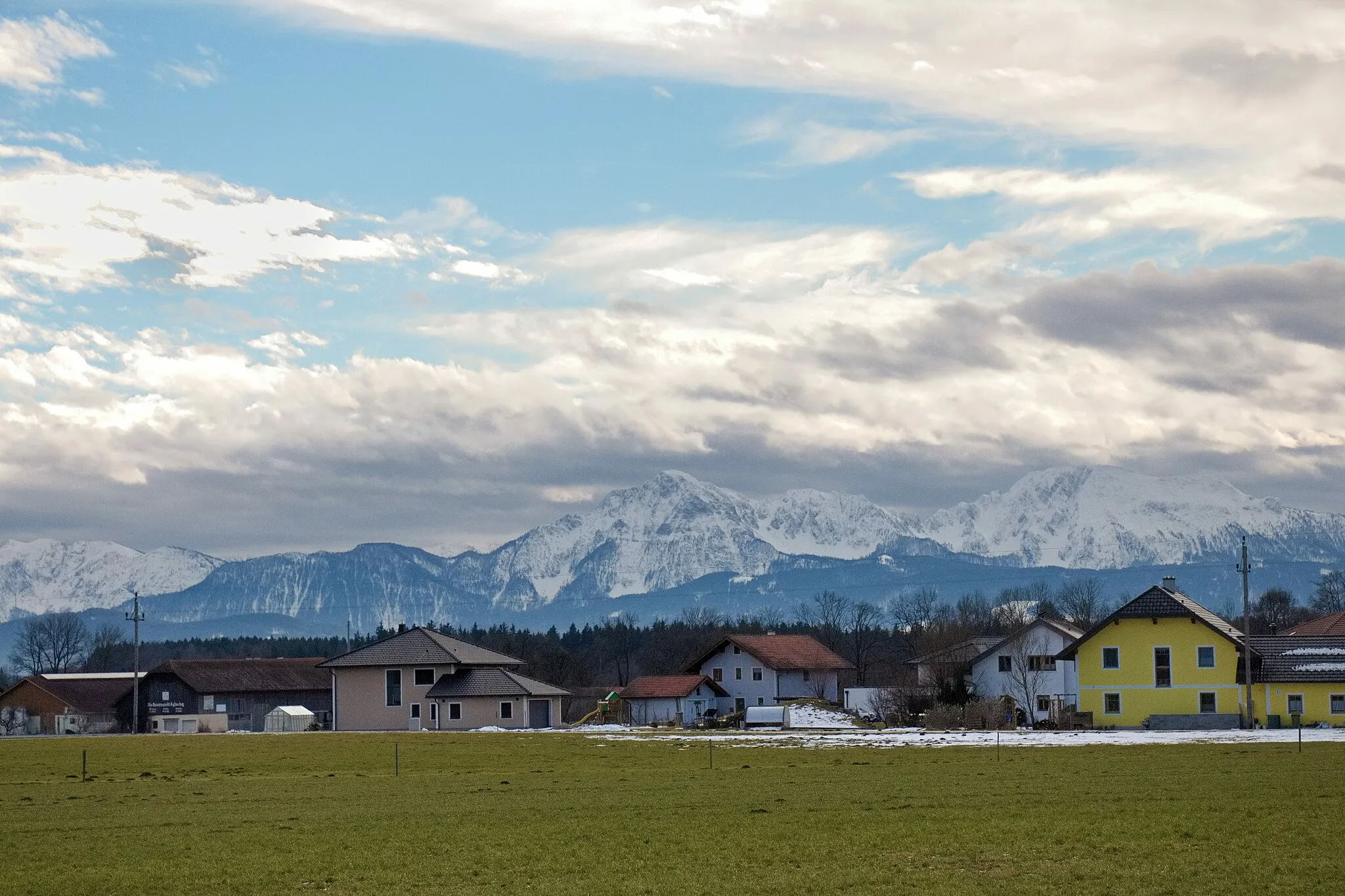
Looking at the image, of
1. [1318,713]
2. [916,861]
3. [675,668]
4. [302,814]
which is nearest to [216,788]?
[302,814]

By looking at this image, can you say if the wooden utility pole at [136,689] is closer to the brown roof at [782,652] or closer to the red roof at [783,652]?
the brown roof at [782,652]

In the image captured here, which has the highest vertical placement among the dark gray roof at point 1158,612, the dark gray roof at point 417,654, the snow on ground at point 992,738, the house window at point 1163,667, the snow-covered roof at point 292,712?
the dark gray roof at point 1158,612

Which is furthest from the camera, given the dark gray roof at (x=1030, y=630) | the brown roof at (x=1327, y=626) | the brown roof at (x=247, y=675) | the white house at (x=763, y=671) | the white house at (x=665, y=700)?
the brown roof at (x=247, y=675)

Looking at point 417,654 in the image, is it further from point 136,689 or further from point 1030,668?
point 1030,668

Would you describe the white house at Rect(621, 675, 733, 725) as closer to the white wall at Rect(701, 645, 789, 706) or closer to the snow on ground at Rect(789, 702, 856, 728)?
the white wall at Rect(701, 645, 789, 706)

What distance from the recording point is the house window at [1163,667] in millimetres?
73000

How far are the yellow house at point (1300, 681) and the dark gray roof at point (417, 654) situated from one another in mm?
45980

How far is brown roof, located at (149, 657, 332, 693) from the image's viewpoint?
110m

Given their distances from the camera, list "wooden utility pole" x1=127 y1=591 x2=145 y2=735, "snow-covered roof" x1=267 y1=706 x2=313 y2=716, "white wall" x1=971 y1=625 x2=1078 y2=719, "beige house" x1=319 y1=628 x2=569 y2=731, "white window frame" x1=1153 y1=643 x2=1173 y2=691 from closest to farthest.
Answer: "white window frame" x1=1153 y1=643 x2=1173 y2=691 → "white wall" x1=971 y1=625 x2=1078 y2=719 → "beige house" x1=319 y1=628 x2=569 y2=731 → "wooden utility pole" x1=127 y1=591 x2=145 y2=735 → "snow-covered roof" x1=267 y1=706 x2=313 y2=716

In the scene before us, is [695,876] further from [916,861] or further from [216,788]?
[216,788]

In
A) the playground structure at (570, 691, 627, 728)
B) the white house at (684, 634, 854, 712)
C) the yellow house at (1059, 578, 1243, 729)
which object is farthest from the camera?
the white house at (684, 634, 854, 712)

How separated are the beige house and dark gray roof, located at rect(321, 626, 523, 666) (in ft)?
0.14

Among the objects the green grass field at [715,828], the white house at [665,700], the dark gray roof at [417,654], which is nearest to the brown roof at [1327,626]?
the white house at [665,700]

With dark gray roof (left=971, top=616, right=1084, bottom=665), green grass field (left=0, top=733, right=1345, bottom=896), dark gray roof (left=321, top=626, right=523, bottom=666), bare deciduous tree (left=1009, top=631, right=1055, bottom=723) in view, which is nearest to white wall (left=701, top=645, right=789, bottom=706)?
dark gray roof (left=321, top=626, right=523, bottom=666)
